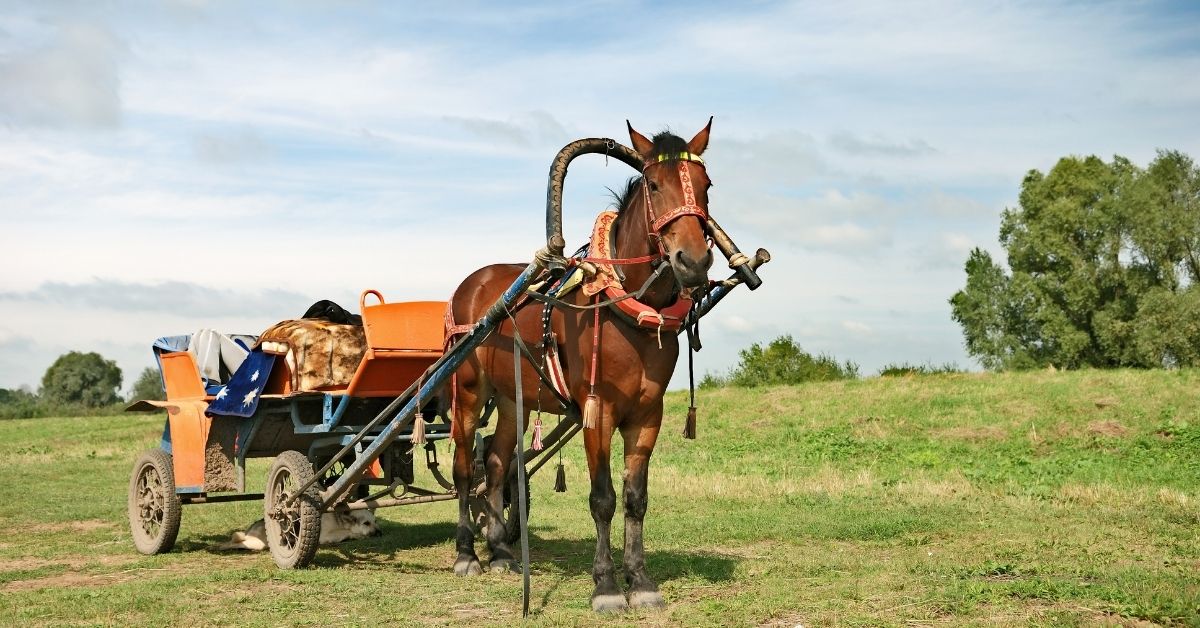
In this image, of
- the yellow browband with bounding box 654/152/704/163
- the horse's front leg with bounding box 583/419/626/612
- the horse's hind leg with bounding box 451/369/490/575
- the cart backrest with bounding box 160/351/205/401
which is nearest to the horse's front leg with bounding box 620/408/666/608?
the horse's front leg with bounding box 583/419/626/612

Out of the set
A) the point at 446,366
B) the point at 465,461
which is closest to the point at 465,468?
the point at 465,461

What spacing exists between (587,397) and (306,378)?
372 centimetres

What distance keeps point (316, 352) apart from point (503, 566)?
267cm

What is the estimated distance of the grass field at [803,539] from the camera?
7148mm

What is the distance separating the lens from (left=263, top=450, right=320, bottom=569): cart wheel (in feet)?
30.9

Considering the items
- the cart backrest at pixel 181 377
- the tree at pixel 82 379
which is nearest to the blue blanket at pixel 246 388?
the cart backrest at pixel 181 377

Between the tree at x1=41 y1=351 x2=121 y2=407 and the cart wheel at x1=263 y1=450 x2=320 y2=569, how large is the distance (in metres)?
77.3

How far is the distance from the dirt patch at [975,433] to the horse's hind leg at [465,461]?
1291 cm

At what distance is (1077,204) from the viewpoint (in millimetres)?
48000

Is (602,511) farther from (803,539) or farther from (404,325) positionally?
(803,539)

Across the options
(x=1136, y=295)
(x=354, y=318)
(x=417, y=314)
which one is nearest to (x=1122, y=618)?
(x=417, y=314)

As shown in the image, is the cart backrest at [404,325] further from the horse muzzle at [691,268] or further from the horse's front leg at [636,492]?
the horse muzzle at [691,268]

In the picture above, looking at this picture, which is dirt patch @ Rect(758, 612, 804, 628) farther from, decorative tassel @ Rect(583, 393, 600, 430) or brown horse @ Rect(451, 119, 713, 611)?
decorative tassel @ Rect(583, 393, 600, 430)

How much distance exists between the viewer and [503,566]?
9344 millimetres
